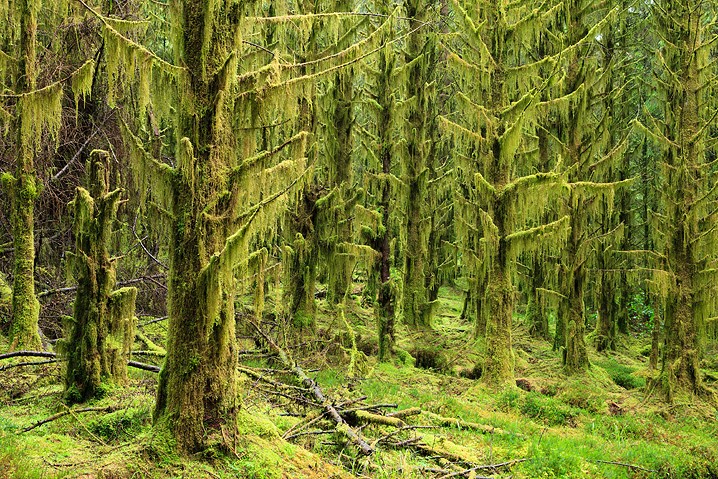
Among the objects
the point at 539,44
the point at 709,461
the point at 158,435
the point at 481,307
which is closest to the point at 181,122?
the point at 158,435

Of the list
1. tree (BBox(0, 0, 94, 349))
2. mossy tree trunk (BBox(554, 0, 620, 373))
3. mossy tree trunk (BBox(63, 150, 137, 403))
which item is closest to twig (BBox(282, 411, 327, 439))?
mossy tree trunk (BBox(63, 150, 137, 403))

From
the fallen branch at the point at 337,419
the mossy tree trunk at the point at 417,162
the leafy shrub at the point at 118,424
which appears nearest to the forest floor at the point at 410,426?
the leafy shrub at the point at 118,424

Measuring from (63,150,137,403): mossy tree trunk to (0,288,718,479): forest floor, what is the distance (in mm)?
291

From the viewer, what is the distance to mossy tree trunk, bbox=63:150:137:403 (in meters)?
6.02

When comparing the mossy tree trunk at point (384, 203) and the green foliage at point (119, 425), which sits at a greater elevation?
the mossy tree trunk at point (384, 203)

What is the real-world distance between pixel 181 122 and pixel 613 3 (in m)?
17.5

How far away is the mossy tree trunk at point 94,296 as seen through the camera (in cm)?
602

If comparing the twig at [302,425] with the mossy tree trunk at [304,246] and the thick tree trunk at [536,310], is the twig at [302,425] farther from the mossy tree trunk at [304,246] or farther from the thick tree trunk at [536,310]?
the thick tree trunk at [536,310]

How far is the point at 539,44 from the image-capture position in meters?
18.5

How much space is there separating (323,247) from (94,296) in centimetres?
831

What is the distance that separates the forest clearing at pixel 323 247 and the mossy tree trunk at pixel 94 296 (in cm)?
3

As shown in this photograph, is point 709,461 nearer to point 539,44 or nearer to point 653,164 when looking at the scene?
point 539,44

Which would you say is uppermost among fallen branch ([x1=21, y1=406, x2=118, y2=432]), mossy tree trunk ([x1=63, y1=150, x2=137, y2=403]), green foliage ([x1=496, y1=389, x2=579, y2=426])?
mossy tree trunk ([x1=63, y1=150, x2=137, y2=403])

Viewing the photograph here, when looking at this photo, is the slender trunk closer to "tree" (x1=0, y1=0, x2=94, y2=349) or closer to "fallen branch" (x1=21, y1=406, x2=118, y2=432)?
"tree" (x1=0, y1=0, x2=94, y2=349)
